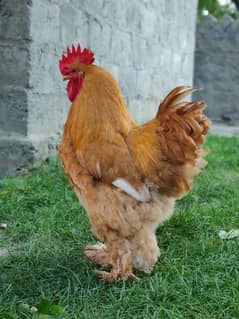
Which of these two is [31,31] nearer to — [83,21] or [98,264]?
[83,21]

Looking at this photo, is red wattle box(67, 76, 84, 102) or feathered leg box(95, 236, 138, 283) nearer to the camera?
feathered leg box(95, 236, 138, 283)

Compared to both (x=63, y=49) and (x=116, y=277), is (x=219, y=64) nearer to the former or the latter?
(x=63, y=49)

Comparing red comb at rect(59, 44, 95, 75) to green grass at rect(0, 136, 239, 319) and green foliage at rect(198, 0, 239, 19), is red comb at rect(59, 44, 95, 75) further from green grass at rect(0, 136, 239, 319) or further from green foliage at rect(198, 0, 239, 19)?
green foliage at rect(198, 0, 239, 19)

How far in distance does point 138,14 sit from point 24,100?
143 inches

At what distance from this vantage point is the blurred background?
4.91 m

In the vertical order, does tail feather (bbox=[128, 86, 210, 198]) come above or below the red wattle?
below

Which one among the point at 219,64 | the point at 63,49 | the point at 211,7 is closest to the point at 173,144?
the point at 63,49

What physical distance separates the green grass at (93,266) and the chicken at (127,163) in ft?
0.66

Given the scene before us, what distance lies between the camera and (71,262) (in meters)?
3.12

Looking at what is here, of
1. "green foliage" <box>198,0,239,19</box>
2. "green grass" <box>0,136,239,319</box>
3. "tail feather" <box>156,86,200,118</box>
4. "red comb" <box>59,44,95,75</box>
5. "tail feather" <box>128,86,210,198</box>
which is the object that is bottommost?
"green grass" <box>0,136,239,319</box>

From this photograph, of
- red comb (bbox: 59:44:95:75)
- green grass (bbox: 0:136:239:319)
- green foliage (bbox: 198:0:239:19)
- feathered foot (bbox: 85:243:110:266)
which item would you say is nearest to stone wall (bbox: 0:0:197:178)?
green grass (bbox: 0:136:239:319)

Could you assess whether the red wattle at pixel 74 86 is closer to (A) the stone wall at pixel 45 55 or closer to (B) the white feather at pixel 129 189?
(B) the white feather at pixel 129 189

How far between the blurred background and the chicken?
211cm

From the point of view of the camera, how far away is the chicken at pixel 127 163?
110 inches
